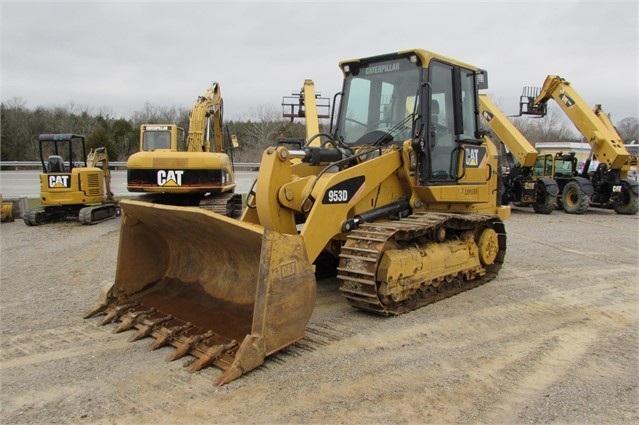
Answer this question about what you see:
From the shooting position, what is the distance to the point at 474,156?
271 inches

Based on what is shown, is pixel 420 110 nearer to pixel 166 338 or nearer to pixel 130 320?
pixel 166 338

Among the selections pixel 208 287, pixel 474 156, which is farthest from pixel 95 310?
pixel 474 156

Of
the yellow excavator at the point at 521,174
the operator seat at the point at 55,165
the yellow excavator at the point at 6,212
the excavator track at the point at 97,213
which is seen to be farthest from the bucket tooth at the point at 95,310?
the yellow excavator at the point at 521,174

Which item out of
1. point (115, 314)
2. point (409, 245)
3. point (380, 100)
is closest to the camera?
point (115, 314)

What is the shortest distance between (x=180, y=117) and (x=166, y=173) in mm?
31054

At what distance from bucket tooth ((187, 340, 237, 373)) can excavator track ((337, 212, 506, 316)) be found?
1478 mm

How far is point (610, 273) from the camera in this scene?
308 inches

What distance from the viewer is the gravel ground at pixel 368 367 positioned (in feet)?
11.2

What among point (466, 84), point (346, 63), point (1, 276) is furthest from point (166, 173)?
point (466, 84)

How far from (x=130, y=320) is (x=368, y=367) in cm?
225

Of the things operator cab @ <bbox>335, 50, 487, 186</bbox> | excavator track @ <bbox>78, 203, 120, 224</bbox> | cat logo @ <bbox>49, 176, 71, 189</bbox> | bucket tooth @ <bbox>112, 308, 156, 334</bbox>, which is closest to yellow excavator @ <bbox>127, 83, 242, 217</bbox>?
excavator track @ <bbox>78, 203, 120, 224</bbox>

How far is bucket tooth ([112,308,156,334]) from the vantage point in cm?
474

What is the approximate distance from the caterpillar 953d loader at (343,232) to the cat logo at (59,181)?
8.46 meters

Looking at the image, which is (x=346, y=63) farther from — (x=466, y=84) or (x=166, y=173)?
(x=166, y=173)
